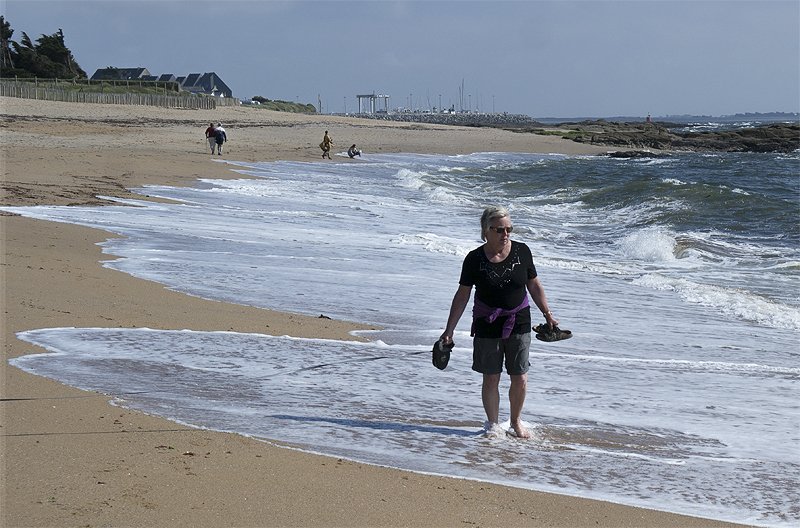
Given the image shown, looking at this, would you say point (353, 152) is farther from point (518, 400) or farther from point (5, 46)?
point (5, 46)

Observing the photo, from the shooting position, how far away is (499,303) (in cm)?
443

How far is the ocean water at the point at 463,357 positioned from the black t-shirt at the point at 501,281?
68 centimetres

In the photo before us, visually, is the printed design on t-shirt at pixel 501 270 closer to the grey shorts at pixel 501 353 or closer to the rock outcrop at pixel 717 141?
the grey shorts at pixel 501 353

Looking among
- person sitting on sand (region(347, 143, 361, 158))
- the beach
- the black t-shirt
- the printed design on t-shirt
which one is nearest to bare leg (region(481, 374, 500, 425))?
the black t-shirt

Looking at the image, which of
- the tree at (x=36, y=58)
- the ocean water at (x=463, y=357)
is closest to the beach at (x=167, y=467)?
the ocean water at (x=463, y=357)

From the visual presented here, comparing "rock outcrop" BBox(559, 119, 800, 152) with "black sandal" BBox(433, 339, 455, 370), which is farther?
"rock outcrop" BBox(559, 119, 800, 152)

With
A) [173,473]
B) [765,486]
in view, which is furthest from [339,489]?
[765,486]

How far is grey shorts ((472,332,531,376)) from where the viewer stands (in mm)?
4465

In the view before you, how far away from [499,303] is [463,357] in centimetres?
200

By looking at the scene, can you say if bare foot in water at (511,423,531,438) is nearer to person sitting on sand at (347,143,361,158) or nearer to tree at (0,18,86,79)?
person sitting on sand at (347,143,361,158)

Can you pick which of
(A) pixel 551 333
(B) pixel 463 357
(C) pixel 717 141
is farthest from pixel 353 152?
(C) pixel 717 141

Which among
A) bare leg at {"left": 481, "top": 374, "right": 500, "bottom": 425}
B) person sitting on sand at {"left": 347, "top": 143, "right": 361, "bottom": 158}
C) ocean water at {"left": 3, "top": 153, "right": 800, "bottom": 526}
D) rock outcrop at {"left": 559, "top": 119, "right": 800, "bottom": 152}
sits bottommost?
ocean water at {"left": 3, "top": 153, "right": 800, "bottom": 526}

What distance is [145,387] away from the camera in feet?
16.0

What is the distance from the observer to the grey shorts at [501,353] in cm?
446
